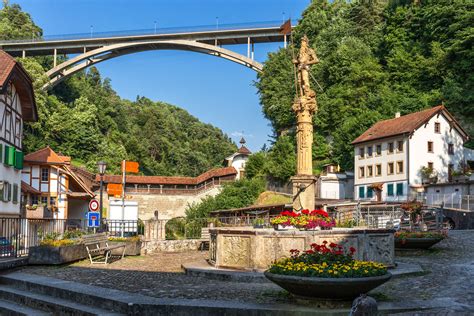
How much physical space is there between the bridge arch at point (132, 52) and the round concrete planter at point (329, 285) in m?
59.0

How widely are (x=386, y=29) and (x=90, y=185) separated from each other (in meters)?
37.5

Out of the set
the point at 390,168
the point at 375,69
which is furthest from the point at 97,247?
the point at 375,69

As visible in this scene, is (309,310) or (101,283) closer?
(309,310)

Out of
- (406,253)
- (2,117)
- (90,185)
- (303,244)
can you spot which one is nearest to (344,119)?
(90,185)

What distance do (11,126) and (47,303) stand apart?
24.3 meters

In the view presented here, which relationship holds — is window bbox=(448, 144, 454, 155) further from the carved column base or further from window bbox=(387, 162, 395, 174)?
the carved column base

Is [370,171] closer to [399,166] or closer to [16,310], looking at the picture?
[399,166]

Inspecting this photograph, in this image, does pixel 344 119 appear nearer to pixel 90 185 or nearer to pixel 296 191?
pixel 90 185

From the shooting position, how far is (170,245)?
22.1m

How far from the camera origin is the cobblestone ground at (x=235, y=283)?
9758 millimetres

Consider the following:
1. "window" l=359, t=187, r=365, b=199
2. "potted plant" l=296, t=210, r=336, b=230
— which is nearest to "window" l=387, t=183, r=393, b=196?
"window" l=359, t=187, r=365, b=199

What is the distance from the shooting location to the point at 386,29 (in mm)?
61594

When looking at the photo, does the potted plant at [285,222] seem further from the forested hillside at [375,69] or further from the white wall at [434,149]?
the forested hillside at [375,69]

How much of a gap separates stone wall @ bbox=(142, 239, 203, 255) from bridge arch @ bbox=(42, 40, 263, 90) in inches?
1796
